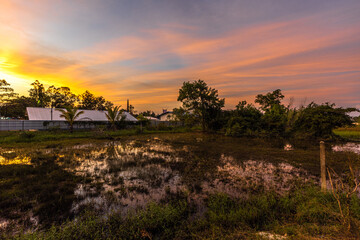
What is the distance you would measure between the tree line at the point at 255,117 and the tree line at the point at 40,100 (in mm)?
28728

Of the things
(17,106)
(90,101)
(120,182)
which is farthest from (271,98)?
(17,106)

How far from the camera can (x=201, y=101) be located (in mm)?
24656

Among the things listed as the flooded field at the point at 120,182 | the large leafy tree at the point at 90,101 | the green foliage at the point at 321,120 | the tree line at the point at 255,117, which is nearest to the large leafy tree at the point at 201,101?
the tree line at the point at 255,117

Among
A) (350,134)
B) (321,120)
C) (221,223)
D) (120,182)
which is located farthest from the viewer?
(350,134)

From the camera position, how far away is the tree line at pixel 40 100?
35.1 meters

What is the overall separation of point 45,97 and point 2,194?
151ft

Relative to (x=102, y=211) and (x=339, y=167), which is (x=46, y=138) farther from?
(x=339, y=167)

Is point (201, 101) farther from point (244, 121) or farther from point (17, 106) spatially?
point (17, 106)

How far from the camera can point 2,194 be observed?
175 inches

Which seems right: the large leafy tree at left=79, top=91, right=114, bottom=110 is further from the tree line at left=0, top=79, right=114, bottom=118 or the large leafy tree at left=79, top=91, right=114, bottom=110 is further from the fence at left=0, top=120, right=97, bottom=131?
the fence at left=0, top=120, right=97, bottom=131

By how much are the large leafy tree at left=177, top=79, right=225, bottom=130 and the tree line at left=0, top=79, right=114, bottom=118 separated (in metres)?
27.5

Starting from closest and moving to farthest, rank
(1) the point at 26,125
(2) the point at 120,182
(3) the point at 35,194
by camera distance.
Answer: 1. (3) the point at 35,194
2. (2) the point at 120,182
3. (1) the point at 26,125

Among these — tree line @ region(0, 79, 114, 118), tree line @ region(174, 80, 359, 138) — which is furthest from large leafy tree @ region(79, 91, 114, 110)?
tree line @ region(174, 80, 359, 138)

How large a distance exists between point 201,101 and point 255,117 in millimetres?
8505
